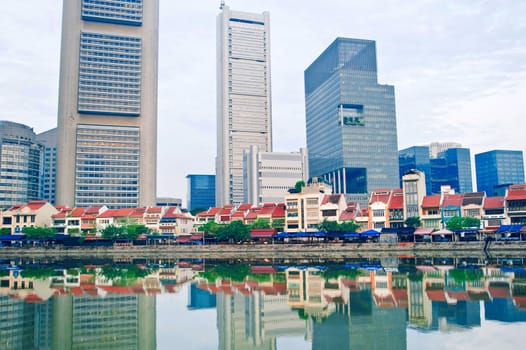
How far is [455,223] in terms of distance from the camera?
83625mm

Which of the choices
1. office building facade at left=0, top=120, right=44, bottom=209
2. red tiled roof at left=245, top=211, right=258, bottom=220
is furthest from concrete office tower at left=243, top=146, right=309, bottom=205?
red tiled roof at left=245, top=211, right=258, bottom=220

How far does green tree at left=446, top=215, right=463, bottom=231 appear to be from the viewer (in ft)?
273

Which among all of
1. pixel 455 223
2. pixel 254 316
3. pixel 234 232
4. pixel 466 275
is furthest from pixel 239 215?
pixel 254 316

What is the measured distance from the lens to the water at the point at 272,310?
27.3 m

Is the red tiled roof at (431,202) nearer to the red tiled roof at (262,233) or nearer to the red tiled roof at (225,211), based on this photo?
the red tiled roof at (262,233)

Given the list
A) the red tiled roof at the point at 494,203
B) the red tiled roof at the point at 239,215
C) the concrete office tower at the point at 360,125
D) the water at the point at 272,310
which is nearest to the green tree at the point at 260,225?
the red tiled roof at the point at 239,215

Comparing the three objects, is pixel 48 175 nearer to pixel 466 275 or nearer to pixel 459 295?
pixel 466 275

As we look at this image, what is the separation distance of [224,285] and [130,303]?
1097cm

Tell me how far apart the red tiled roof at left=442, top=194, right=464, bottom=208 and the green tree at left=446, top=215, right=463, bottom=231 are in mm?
5693

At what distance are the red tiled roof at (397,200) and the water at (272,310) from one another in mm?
37204

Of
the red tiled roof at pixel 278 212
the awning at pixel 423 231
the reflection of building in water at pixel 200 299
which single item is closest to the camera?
the reflection of building in water at pixel 200 299

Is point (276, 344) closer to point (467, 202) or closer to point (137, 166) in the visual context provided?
point (467, 202)

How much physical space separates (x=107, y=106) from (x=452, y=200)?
10636 cm

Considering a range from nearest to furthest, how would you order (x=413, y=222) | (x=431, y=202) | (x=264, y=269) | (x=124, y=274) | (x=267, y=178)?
(x=124, y=274)
(x=264, y=269)
(x=413, y=222)
(x=431, y=202)
(x=267, y=178)
